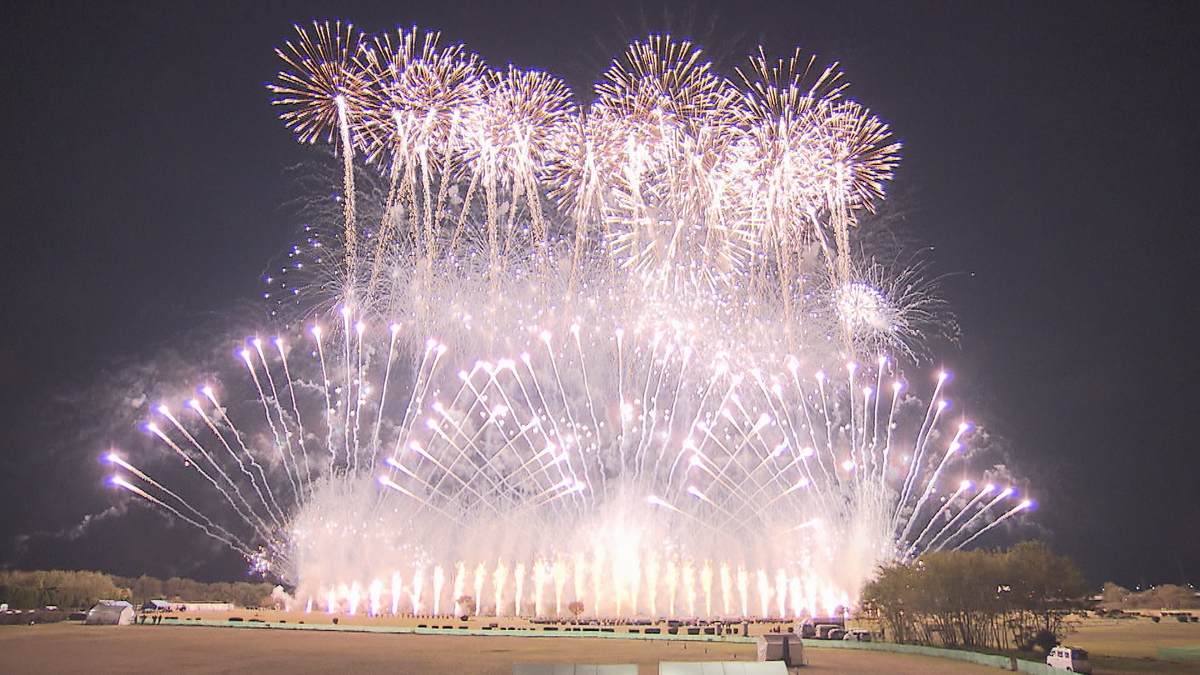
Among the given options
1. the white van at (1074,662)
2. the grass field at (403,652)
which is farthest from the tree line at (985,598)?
the white van at (1074,662)

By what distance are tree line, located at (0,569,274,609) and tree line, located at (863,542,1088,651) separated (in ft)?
215

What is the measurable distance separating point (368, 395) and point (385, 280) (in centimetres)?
3734

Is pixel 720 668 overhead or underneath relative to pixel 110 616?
underneath

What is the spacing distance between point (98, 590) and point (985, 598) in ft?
246

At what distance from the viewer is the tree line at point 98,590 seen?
6988 cm

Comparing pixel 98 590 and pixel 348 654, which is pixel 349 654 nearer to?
pixel 348 654

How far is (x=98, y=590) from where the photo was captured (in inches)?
3093

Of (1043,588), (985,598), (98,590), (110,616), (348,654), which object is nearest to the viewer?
(348,654)

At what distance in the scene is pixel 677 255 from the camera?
4531 cm

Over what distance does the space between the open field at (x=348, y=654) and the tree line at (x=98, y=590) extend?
24983mm

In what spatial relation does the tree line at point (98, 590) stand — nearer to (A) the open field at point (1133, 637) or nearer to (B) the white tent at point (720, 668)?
(B) the white tent at point (720, 668)

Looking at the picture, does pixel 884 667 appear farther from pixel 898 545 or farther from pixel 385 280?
pixel 898 545

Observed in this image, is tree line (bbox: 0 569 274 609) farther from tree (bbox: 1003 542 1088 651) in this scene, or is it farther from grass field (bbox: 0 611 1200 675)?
tree (bbox: 1003 542 1088 651)

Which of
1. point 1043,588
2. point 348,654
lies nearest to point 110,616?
point 348,654
